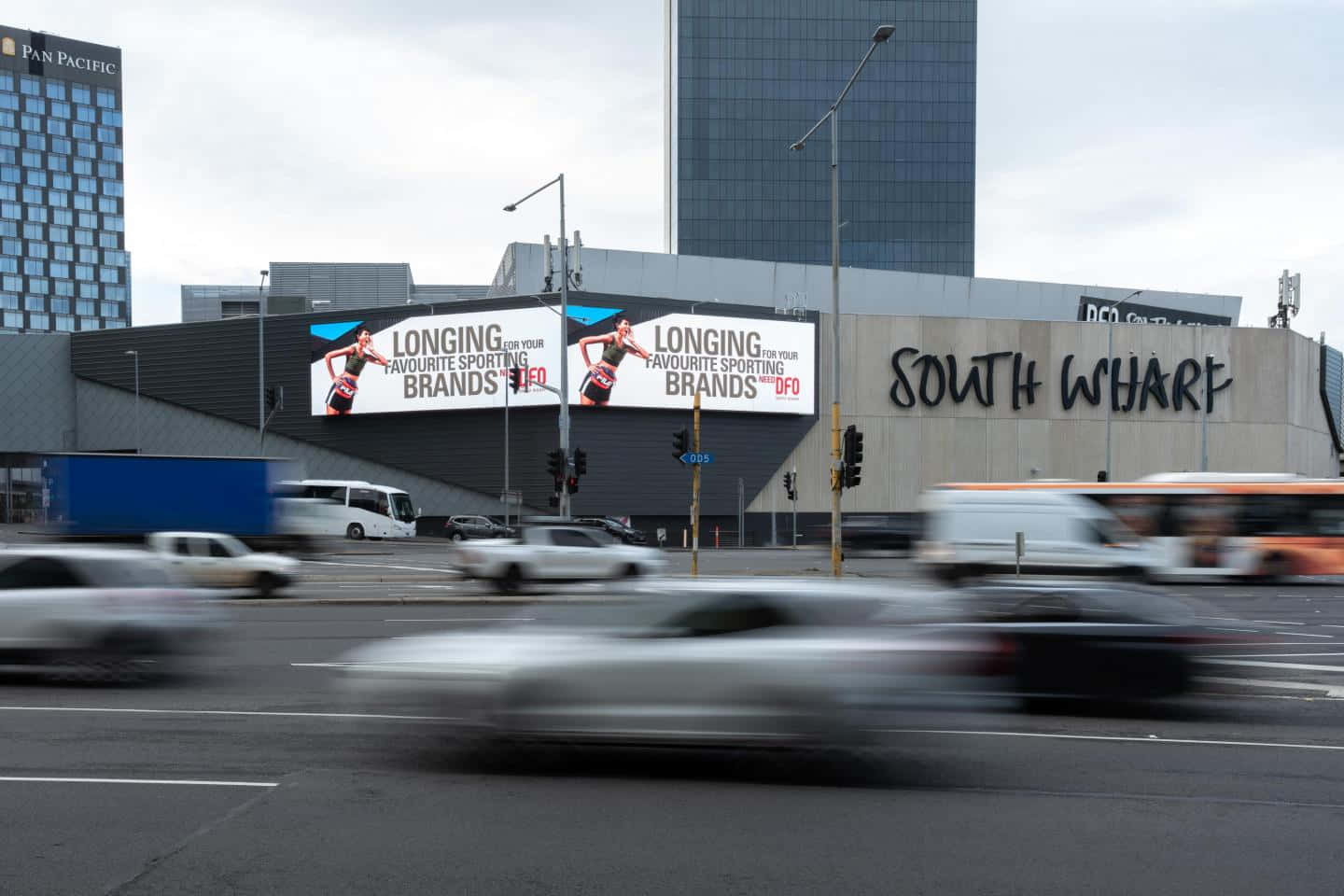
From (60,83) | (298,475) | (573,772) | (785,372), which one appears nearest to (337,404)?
(298,475)

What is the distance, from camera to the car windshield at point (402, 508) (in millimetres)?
53147

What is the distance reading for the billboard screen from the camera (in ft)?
182

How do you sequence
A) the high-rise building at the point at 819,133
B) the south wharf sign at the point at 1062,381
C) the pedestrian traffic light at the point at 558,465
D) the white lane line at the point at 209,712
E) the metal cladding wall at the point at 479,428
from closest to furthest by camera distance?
the white lane line at the point at 209,712 → the pedestrian traffic light at the point at 558,465 → the metal cladding wall at the point at 479,428 → the south wharf sign at the point at 1062,381 → the high-rise building at the point at 819,133

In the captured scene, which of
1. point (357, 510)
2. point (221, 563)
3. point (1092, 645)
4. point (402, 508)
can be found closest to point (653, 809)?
point (1092, 645)

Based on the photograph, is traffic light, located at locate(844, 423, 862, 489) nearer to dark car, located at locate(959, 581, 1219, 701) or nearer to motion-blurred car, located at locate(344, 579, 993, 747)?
dark car, located at locate(959, 581, 1219, 701)

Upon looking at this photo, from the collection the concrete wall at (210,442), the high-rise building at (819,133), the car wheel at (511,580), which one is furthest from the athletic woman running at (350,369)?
the high-rise building at (819,133)

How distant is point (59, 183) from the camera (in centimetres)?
13962

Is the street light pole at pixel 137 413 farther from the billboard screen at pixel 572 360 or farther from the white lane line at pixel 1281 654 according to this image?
the white lane line at pixel 1281 654

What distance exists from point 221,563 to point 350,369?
36300mm

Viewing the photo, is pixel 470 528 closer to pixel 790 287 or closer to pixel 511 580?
pixel 790 287

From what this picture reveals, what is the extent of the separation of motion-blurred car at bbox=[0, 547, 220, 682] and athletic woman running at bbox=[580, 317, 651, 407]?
4317 cm

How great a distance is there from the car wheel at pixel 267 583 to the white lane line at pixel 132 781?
16631 millimetres

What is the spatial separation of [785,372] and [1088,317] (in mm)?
24066

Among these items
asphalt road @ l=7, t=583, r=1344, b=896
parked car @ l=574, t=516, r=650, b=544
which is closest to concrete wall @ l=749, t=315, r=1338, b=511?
parked car @ l=574, t=516, r=650, b=544
